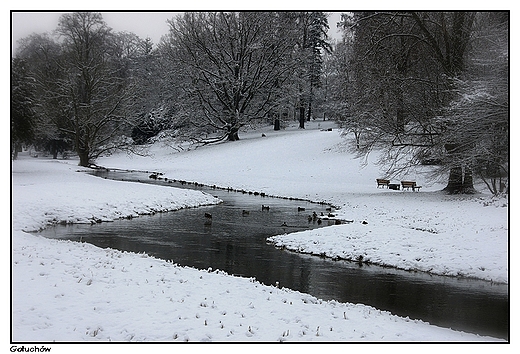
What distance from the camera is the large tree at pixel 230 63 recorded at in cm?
5184

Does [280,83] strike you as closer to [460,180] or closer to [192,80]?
[192,80]

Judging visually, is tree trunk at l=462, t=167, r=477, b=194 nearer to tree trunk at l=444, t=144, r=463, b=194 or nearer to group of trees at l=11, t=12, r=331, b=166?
tree trunk at l=444, t=144, r=463, b=194

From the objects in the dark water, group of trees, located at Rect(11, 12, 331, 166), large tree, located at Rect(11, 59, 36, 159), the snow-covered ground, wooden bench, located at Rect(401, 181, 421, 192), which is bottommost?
the dark water

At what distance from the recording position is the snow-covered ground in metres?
8.11

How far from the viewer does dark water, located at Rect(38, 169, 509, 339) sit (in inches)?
432

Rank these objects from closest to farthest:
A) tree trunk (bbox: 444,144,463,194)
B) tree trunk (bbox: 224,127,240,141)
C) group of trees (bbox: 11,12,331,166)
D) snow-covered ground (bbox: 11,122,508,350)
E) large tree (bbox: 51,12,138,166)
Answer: snow-covered ground (bbox: 11,122,508,350) < tree trunk (bbox: 444,144,463,194) < large tree (bbox: 51,12,138,166) < group of trees (bbox: 11,12,331,166) < tree trunk (bbox: 224,127,240,141)

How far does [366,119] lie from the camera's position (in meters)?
26.6

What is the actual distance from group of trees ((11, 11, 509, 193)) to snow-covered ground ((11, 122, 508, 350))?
366 cm

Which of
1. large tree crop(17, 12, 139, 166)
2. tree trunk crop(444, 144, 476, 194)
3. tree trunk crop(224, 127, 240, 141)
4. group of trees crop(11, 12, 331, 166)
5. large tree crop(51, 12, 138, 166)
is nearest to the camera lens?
tree trunk crop(444, 144, 476, 194)

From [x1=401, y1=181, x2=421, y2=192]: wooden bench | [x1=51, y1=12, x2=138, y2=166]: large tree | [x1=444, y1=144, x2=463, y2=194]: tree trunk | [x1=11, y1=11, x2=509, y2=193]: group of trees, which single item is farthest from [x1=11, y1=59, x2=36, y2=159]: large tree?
[x1=444, y1=144, x2=463, y2=194]: tree trunk

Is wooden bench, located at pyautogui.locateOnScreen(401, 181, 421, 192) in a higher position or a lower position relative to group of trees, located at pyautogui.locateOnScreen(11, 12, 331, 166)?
lower

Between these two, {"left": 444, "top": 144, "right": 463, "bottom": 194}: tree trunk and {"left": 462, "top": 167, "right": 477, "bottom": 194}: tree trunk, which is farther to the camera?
{"left": 444, "top": 144, "right": 463, "bottom": 194}: tree trunk

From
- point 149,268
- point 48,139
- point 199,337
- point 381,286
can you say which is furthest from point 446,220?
point 48,139

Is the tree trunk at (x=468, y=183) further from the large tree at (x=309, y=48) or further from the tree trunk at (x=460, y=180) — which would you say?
the large tree at (x=309, y=48)
